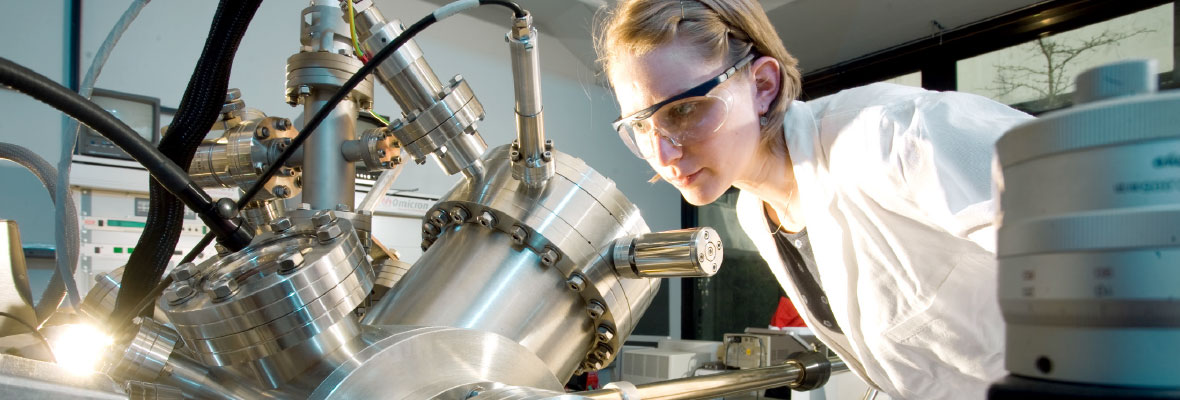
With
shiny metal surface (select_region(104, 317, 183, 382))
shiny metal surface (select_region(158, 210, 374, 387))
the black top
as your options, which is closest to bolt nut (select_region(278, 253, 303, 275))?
shiny metal surface (select_region(158, 210, 374, 387))

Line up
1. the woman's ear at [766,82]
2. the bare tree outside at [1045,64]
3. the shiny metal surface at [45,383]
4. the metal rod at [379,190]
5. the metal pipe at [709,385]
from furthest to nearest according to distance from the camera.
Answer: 1. the bare tree outside at [1045,64]
2. the woman's ear at [766,82]
3. the metal rod at [379,190]
4. the metal pipe at [709,385]
5. the shiny metal surface at [45,383]

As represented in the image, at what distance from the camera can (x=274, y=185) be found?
2.30 ft

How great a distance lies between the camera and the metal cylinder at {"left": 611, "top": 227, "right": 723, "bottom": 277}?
0.67 metres

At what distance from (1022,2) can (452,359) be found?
353cm

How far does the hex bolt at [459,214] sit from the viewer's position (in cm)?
69

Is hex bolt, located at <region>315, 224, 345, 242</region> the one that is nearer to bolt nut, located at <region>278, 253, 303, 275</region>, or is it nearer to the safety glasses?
bolt nut, located at <region>278, 253, 303, 275</region>

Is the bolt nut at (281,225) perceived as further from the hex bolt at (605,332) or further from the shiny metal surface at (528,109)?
the hex bolt at (605,332)

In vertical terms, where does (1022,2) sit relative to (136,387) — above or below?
above

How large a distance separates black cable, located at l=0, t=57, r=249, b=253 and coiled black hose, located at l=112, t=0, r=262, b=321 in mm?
103

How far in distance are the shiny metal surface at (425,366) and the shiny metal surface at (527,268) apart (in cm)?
10

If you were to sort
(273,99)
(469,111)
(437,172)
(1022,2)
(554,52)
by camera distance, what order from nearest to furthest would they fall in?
(469,111)
(273,99)
(1022,2)
(437,172)
(554,52)

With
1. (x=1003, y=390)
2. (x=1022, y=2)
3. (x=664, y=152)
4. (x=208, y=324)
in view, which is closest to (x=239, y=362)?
(x=208, y=324)

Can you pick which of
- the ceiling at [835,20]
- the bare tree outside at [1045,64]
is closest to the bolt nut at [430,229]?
the ceiling at [835,20]

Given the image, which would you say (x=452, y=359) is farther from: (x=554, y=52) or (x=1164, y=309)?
(x=554, y=52)
